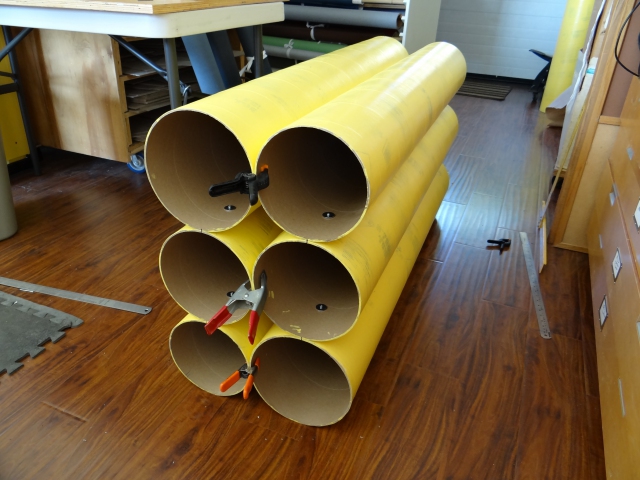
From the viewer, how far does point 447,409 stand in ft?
4.65

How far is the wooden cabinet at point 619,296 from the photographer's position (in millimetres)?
1088

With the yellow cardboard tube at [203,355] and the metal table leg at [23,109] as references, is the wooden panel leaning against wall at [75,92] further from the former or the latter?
the yellow cardboard tube at [203,355]

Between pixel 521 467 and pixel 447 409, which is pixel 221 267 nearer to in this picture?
pixel 447 409

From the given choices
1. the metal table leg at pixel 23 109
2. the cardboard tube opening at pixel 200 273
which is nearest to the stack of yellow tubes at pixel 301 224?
the cardboard tube opening at pixel 200 273

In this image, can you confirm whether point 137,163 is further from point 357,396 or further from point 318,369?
point 357,396

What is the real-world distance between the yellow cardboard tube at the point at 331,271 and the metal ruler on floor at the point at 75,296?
2.35 feet

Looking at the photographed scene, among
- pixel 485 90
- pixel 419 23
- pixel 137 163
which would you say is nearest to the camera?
pixel 137 163

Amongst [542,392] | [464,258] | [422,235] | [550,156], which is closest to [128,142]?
[422,235]

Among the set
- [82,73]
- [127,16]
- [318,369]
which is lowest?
[318,369]

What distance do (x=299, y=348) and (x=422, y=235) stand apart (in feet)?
2.64

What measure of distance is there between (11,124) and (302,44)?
2.23 meters

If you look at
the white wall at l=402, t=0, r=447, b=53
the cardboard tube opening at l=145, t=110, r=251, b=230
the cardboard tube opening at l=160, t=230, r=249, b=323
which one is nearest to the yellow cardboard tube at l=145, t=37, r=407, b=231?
the cardboard tube opening at l=145, t=110, r=251, b=230

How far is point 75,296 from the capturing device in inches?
71.1

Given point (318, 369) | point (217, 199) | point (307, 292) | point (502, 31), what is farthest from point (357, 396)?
point (502, 31)
